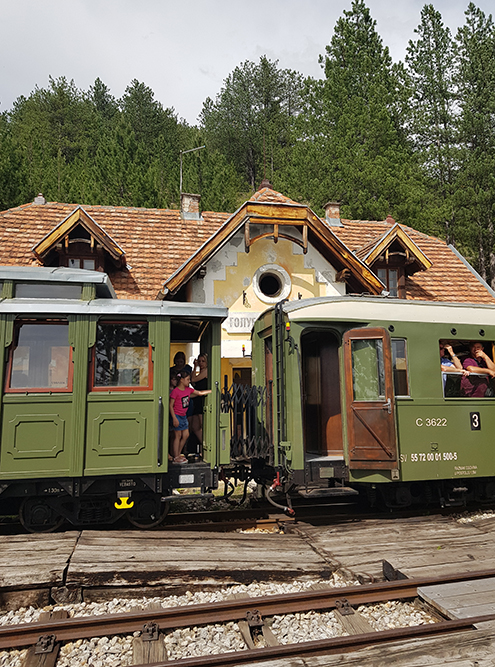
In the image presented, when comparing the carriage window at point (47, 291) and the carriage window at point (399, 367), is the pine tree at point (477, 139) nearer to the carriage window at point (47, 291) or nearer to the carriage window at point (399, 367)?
the carriage window at point (399, 367)

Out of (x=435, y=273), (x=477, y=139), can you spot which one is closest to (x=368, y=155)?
(x=477, y=139)

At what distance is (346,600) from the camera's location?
4848 millimetres

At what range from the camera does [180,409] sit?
725cm

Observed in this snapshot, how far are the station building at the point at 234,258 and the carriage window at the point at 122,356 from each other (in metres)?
4.82

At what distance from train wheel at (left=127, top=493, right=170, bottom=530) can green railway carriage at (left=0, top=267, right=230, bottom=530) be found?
0.5 inches

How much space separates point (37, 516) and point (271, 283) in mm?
9100

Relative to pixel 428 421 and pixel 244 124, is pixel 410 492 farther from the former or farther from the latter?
pixel 244 124

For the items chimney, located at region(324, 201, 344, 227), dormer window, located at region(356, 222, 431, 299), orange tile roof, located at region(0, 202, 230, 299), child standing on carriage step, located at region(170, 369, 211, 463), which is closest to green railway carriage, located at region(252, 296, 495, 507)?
child standing on carriage step, located at region(170, 369, 211, 463)

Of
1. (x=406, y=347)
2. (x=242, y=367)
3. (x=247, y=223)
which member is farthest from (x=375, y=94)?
(x=406, y=347)

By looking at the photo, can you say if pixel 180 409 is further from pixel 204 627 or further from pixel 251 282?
pixel 251 282

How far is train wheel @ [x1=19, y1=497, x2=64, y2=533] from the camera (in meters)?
6.49

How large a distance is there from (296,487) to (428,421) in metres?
2.17

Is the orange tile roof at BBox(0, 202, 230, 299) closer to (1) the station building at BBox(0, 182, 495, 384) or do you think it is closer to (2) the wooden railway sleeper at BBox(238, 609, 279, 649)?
(1) the station building at BBox(0, 182, 495, 384)

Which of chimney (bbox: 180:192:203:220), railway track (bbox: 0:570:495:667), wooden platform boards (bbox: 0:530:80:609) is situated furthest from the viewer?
chimney (bbox: 180:192:203:220)
